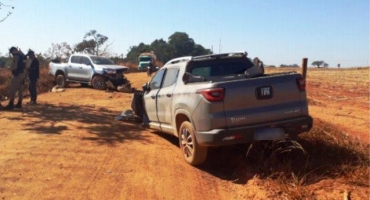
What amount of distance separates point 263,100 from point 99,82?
13.5 m

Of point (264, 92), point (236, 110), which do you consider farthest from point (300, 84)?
point (236, 110)

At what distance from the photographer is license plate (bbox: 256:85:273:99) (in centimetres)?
562

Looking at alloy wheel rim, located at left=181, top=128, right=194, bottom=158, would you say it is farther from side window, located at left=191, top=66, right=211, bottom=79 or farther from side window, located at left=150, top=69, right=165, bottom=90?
side window, located at left=150, top=69, right=165, bottom=90

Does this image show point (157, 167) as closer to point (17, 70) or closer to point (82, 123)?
point (82, 123)

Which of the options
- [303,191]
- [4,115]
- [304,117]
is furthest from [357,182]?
[4,115]

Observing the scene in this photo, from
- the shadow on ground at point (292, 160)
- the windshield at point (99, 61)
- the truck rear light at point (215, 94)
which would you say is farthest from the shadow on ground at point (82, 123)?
the windshield at point (99, 61)

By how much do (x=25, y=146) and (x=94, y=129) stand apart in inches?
75.1

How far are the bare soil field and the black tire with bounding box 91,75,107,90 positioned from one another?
908cm

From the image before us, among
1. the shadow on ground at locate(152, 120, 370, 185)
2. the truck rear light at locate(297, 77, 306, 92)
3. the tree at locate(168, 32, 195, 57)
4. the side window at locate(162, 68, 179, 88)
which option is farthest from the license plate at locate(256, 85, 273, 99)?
the tree at locate(168, 32, 195, 57)

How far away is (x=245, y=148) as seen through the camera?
6707 millimetres

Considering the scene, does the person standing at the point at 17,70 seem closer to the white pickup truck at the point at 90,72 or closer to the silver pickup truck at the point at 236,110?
the white pickup truck at the point at 90,72

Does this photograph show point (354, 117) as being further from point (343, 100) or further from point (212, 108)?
point (212, 108)

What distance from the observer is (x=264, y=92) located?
5645 millimetres

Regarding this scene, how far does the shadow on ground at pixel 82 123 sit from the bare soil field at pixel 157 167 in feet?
0.13
